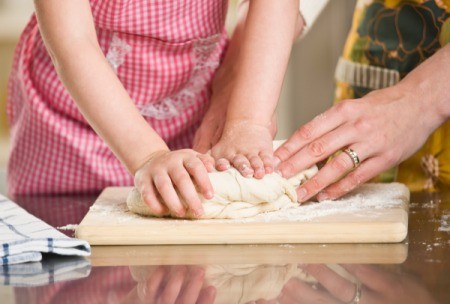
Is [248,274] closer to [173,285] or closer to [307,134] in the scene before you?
[173,285]

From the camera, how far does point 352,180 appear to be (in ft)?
3.72

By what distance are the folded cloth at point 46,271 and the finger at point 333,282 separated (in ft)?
0.73

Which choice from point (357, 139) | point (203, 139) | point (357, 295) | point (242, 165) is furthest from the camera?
point (203, 139)

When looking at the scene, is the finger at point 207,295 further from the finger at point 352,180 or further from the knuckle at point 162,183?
the finger at point 352,180

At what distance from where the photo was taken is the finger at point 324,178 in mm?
1100

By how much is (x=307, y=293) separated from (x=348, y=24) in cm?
242

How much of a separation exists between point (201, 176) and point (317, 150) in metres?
0.20

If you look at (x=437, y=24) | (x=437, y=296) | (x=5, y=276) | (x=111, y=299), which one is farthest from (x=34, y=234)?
(x=437, y=24)

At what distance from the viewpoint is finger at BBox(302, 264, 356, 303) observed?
73 centimetres

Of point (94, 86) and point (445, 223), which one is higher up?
point (94, 86)

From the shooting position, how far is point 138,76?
1.35m

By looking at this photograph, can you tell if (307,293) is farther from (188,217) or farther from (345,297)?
(188,217)

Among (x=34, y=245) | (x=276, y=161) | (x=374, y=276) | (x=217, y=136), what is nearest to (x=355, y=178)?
(x=276, y=161)

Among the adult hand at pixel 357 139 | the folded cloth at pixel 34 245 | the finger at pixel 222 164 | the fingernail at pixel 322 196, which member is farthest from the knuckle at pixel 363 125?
the folded cloth at pixel 34 245
